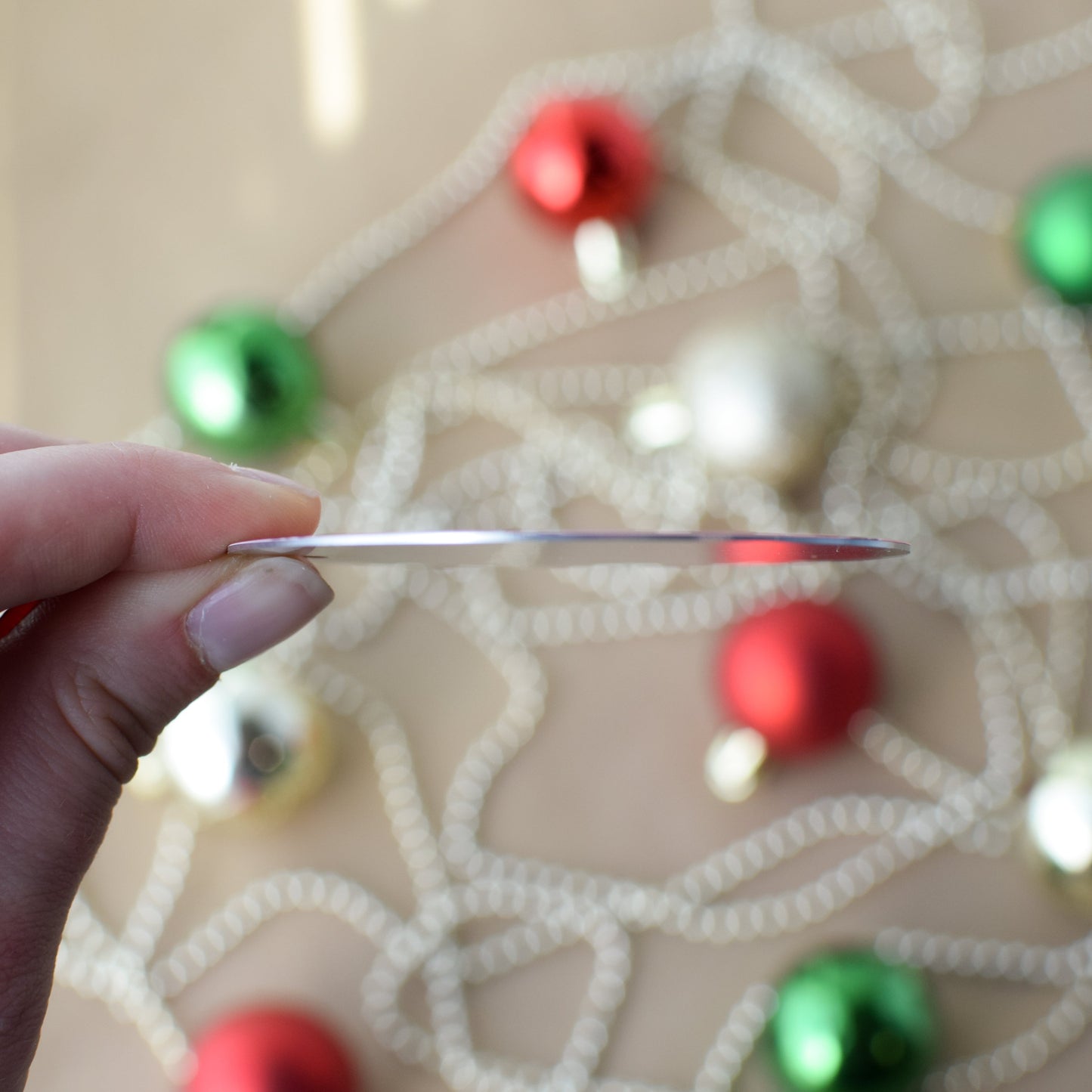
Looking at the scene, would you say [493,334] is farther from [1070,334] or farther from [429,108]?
[1070,334]

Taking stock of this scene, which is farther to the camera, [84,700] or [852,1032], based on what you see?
[852,1032]

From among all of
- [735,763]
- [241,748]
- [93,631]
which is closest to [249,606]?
[93,631]

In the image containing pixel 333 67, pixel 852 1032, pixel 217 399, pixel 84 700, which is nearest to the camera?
pixel 84 700

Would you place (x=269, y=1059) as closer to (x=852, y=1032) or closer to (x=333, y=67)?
(x=852, y=1032)

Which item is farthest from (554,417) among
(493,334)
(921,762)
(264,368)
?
(921,762)

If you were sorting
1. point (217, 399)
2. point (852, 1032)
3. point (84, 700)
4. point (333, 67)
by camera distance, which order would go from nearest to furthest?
point (84, 700), point (852, 1032), point (217, 399), point (333, 67)

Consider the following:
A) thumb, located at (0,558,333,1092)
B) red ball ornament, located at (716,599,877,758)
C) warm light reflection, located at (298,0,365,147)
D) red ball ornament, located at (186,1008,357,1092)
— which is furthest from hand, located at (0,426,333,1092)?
warm light reflection, located at (298,0,365,147)
